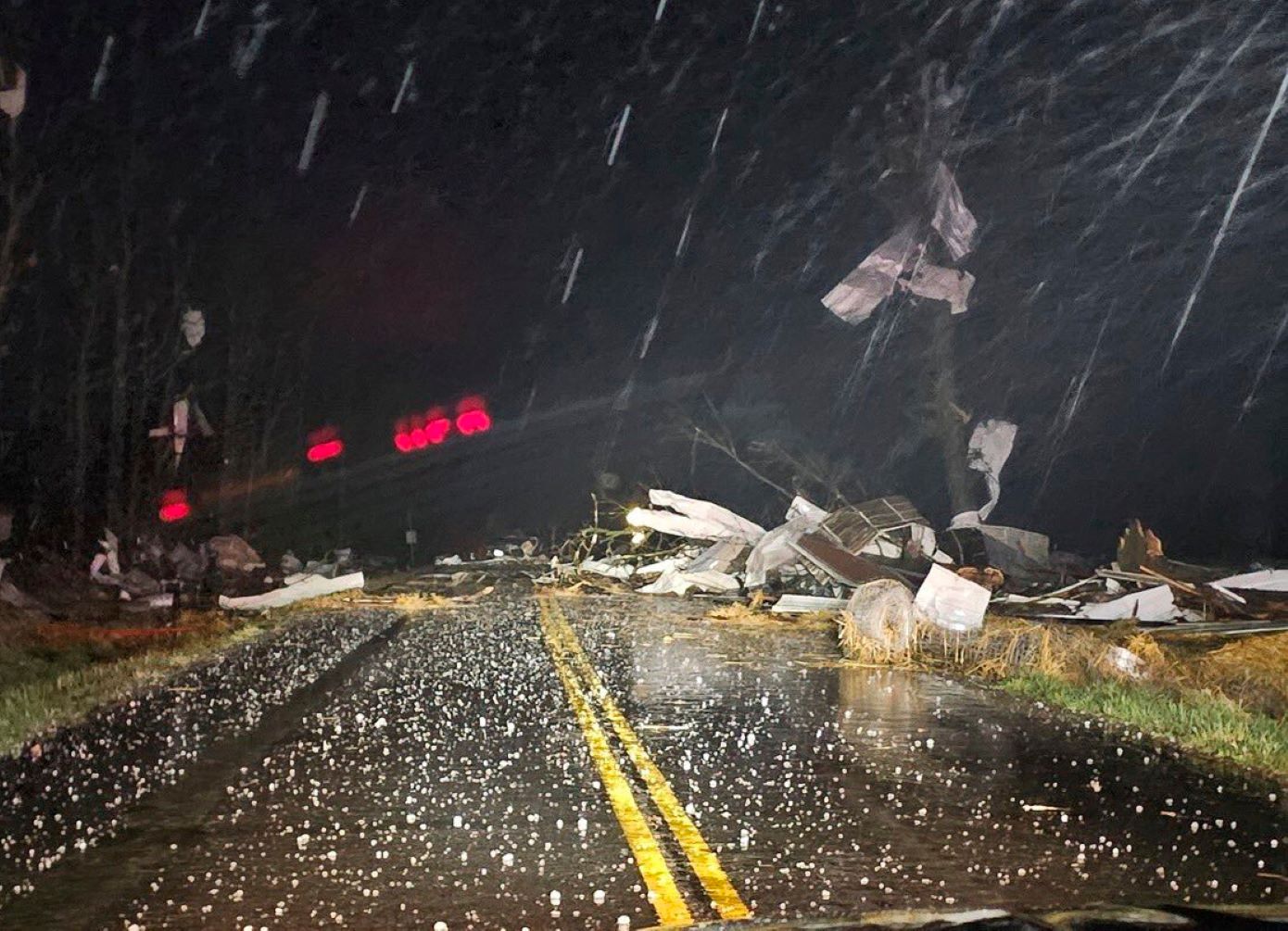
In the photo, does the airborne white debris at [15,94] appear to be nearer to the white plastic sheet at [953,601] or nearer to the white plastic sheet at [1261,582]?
the white plastic sheet at [953,601]

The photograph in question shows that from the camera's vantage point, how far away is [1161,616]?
1698cm

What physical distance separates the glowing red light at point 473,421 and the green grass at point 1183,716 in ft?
186

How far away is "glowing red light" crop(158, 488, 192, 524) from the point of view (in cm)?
4331

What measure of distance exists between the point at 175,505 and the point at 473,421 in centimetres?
2569

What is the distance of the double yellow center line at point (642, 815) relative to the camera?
5.41 metres

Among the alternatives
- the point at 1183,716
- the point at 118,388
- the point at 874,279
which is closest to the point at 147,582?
the point at 118,388

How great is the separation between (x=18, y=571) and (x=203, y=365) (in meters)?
27.6

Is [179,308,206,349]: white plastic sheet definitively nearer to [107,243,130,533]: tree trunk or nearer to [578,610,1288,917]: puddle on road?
[107,243,130,533]: tree trunk

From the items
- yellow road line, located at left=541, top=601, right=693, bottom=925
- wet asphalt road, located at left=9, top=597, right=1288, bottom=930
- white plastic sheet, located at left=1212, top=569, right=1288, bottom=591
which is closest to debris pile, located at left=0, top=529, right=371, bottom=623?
wet asphalt road, located at left=9, top=597, right=1288, bottom=930

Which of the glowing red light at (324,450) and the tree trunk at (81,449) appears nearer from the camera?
the tree trunk at (81,449)

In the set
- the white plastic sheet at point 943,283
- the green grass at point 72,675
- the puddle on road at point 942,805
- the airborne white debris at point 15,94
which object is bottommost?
the puddle on road at point 942,805

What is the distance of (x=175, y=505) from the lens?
44.1m

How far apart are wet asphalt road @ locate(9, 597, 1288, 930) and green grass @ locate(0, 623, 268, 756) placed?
207 centimetres

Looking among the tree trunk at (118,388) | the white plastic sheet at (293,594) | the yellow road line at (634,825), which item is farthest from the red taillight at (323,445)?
the yellow road line at (634,825)
